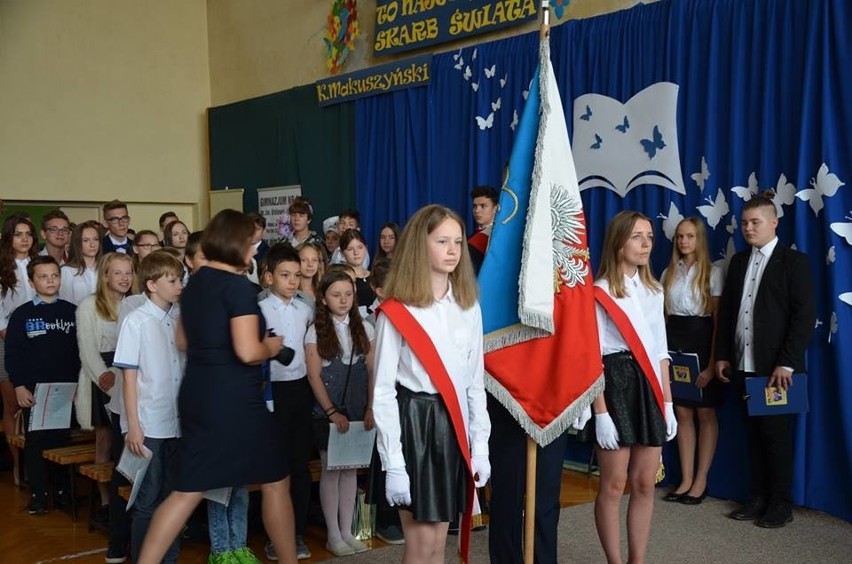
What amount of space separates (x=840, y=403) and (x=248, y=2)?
24.4 feet

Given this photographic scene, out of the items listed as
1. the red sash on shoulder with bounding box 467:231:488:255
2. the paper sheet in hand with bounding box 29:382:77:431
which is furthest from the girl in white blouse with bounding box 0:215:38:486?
the red sash on shoulder with bounding box 467:231:488:255

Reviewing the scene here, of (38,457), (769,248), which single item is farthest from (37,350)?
(769,248)

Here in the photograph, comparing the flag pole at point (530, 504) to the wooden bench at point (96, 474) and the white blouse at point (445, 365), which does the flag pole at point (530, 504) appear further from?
the wooden bench at point (96, 474)

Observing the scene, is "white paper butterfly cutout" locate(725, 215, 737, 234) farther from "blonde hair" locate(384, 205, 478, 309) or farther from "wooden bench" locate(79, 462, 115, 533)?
"wooden bench" locate(79, 462, 115, 533)

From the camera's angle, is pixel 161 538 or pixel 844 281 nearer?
pixel 161 538

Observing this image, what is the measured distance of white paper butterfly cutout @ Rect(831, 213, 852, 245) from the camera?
449 cm

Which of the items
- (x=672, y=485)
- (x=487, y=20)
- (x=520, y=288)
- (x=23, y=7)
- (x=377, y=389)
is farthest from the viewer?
(x=23, y=7)

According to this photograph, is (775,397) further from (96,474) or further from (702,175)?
(96,474)

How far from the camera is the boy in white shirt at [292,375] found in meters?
3.97

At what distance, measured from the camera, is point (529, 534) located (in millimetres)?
3020

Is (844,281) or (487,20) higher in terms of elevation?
(487,20)

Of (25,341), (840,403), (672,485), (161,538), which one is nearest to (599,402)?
(161,538)

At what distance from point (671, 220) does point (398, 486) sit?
3.30 meters

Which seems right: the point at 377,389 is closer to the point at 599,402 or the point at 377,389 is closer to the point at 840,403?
the point at 599,402
